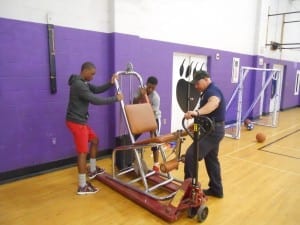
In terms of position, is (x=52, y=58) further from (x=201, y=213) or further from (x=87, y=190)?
(x=201, y=213)

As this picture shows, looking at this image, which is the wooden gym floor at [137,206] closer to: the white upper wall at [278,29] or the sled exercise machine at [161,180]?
the sled exercise machine at [161,180]

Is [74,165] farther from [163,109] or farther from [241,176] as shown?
[241,176]

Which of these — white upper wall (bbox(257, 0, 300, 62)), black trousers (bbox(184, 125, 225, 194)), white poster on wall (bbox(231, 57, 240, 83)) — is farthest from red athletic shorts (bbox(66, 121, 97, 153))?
white upper wall (bbox(257, 0, 300, 62))

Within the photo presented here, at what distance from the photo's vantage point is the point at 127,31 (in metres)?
4.46

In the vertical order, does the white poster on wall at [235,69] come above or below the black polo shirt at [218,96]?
above

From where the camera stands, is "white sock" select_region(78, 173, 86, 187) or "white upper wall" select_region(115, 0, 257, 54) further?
"white upper wall" select_region(115, 0, 257, 54)

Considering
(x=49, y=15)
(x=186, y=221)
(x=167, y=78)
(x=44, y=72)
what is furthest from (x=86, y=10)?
(x=186, y=221)

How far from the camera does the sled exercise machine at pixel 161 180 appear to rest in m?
2.55

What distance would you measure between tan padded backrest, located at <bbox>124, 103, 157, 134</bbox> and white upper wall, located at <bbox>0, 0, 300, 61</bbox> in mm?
1767

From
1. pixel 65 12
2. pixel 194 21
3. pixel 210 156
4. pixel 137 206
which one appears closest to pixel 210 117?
pixel 210 156

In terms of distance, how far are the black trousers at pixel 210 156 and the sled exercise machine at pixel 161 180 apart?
111 mm

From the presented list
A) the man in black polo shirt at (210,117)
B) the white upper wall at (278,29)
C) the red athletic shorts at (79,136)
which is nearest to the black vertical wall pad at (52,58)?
the red athletic shorts at (79,136)

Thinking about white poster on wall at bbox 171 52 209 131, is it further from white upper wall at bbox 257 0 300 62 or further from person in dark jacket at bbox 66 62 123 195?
white upper wall at bbox 257 0 300 62

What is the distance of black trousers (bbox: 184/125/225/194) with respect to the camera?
276cm
